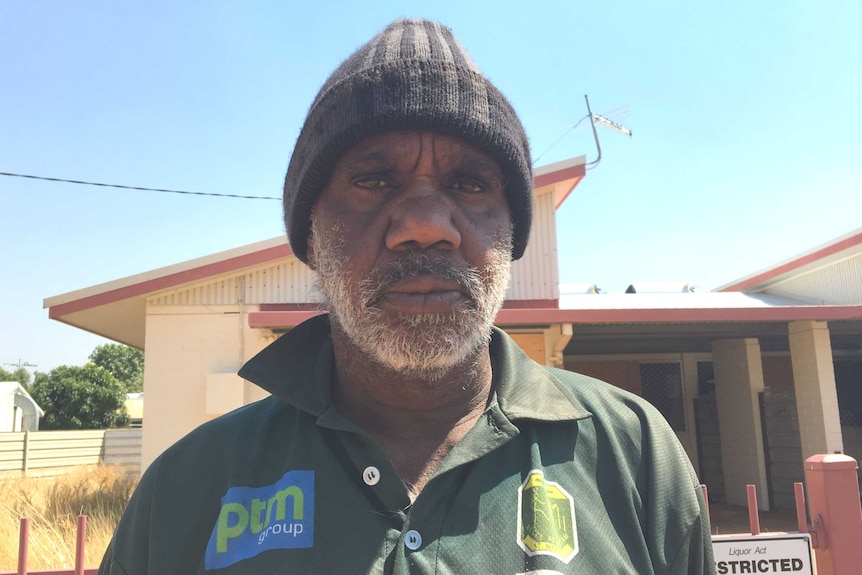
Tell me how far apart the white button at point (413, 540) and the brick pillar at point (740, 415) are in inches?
441

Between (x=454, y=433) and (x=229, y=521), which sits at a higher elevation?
(x=454, y=433)

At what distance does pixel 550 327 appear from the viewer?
8.76 m

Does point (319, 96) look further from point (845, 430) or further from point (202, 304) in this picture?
point (845, 430)

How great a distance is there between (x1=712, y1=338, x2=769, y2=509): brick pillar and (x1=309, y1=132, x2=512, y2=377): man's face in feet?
35.6

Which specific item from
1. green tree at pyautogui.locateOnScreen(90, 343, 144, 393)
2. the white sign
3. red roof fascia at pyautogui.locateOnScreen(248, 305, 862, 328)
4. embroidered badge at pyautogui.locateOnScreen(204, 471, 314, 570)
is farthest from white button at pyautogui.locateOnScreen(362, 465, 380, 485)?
green tree at pyautogui.locateOnScreen(90, 343, 144, 393)

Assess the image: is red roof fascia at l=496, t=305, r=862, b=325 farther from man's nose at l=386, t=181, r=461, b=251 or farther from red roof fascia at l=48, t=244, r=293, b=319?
man's nose at l=386, t=181, r=461, b=251

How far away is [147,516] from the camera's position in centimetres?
150

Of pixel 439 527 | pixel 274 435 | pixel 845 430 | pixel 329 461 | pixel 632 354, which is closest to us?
pixel 439 527

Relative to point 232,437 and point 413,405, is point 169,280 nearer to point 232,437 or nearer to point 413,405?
point 232,437

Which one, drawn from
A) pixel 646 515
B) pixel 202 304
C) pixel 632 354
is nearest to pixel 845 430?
pixel 632 354

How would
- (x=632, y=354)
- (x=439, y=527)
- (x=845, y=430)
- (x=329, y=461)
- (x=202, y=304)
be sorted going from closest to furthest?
(x=439, y=527) < (x=329, y=461) < (x=202, y=304) < (x=845, y=430) < (x=632, y=354)

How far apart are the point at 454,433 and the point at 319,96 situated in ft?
3.35

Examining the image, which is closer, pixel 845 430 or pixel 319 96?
pixel 319 96

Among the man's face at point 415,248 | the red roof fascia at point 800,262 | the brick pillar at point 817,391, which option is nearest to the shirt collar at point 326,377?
the man's face at point 415,248
